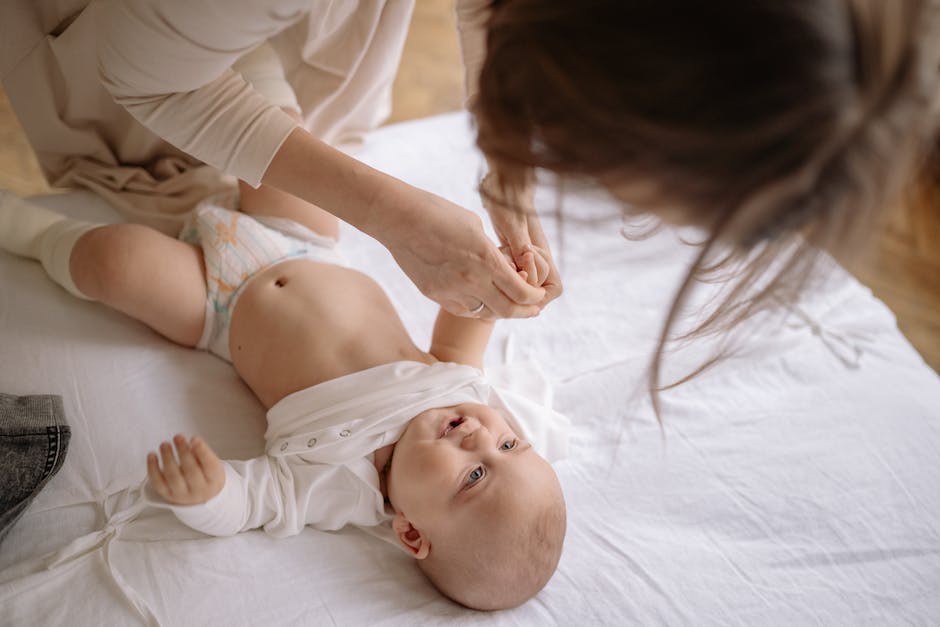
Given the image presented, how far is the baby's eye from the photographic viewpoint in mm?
1010

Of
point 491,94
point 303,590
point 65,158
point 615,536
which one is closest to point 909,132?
point 491,94

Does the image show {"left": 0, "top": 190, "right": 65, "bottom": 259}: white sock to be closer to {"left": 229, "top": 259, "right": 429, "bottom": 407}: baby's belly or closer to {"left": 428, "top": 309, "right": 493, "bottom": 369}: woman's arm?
{"left": 229, "top": 259, "right": 429, "bottom": 407}: baby's belly

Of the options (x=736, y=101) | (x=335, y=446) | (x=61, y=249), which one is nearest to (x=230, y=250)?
(x=61, y=249)

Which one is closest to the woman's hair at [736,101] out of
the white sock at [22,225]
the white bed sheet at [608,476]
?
the white bed sheet at [608,476]

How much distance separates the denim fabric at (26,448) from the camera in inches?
36.0

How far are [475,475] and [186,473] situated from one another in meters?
0.35

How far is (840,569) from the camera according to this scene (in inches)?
41.6

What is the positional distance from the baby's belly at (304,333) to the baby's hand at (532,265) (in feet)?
0.85

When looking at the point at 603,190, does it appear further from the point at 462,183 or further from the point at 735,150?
the point at 462,183

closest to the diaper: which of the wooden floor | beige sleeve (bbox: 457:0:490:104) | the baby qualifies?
the baby

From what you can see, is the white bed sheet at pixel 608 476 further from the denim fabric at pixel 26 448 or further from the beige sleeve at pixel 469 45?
the beige sleeve at pixel 469 45

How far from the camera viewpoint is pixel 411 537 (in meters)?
1.00

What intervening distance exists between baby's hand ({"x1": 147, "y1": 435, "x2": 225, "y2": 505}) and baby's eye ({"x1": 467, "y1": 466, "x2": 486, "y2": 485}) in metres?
0.30

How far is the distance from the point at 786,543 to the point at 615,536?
234mm
